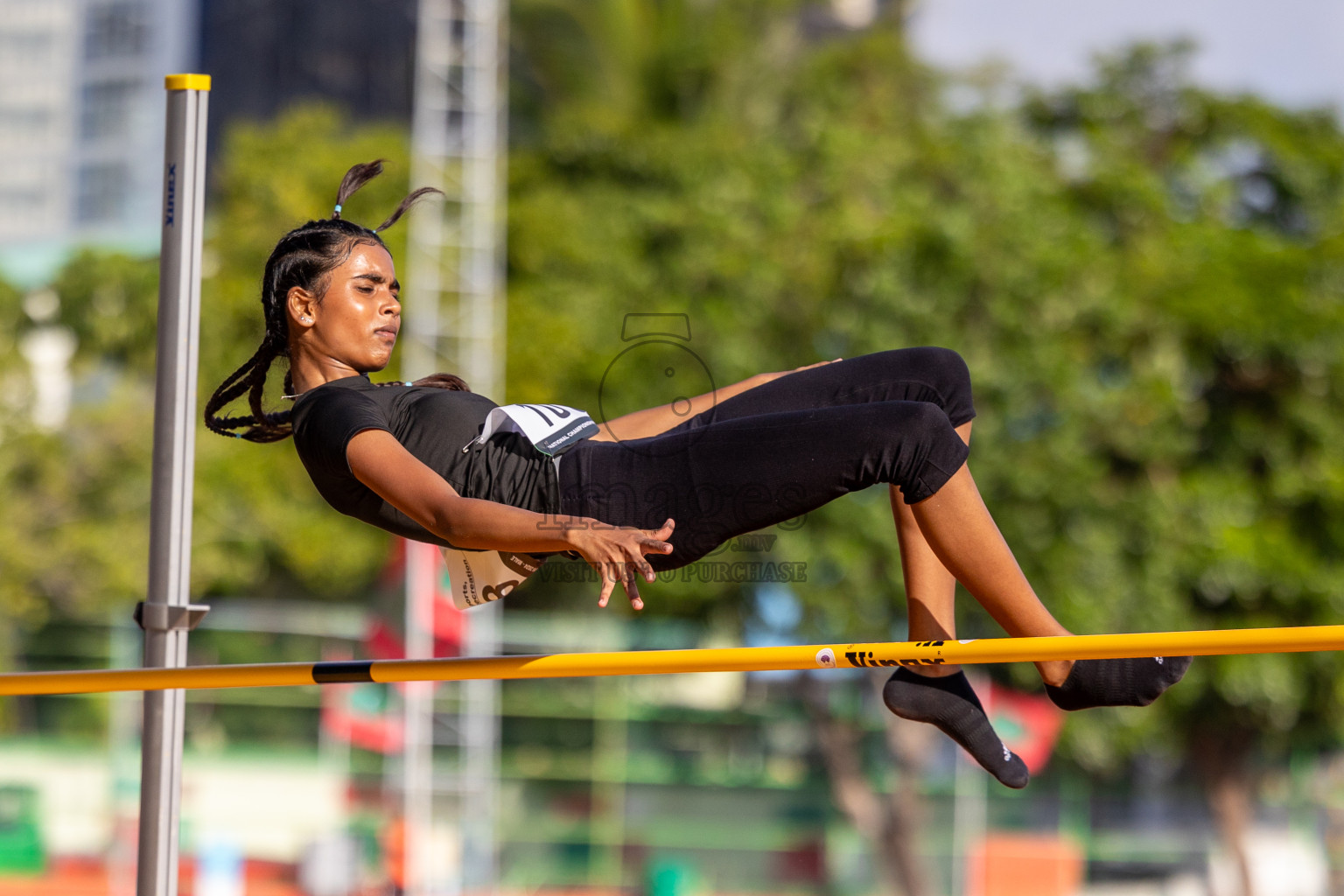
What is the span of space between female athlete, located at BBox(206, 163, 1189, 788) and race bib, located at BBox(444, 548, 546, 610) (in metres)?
0.08

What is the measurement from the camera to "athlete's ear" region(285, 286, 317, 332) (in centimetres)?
357

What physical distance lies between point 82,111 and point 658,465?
29.1 metres

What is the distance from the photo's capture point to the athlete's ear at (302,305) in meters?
3.57

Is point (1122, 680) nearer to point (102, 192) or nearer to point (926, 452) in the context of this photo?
point (926, 452)

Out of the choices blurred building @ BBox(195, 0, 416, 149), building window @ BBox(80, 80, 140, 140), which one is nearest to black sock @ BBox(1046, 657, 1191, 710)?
blurred building @ BBox(195, 0, 416, 149)

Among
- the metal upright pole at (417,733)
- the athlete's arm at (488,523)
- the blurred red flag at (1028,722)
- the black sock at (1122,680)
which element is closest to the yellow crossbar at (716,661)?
the black sock at (1122,680)

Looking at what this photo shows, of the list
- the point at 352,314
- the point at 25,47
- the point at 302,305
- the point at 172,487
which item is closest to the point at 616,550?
the point at 352,314

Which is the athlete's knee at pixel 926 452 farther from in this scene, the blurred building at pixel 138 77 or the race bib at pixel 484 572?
the blurred building at pixel 138 77

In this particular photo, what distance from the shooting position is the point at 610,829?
14.8 metres

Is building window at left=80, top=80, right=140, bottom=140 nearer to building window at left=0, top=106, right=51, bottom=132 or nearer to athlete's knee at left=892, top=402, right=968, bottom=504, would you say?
building window at left=0, top=106, right=51, bottom=132

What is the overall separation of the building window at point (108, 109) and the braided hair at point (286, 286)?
26.9 m

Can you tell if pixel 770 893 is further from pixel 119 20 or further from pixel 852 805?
pixel 119 20

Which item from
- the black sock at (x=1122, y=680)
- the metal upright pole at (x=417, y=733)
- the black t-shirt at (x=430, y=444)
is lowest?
the metal upright pole at (x=417, y=733)

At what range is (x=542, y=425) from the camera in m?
3.41
